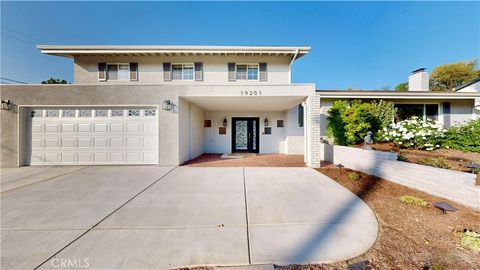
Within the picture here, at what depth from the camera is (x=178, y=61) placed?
10.1 m

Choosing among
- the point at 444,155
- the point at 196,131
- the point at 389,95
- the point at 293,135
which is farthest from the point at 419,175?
the point at 196,131

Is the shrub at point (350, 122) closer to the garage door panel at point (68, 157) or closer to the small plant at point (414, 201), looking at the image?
the small plant at point (414, 201)

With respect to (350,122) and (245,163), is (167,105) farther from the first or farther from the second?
(350,122)

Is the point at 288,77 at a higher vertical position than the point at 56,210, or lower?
higher

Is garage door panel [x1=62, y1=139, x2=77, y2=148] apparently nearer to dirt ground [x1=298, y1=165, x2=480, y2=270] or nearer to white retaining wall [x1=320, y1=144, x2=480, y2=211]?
dirt ground [x1=298, y1=165, x2=480, y2=270]

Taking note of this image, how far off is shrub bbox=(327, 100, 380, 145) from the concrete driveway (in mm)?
4284

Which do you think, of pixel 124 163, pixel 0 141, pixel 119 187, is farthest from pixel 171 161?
pixel 0 141

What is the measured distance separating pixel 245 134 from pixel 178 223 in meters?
8.48

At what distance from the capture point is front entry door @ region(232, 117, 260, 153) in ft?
36.2

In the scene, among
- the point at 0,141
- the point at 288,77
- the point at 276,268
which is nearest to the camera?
the point at 276,268

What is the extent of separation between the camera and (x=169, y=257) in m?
2.13

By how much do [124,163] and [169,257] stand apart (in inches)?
248

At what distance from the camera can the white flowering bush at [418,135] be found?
25.2 ft

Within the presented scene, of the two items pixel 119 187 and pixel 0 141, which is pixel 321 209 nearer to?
pixel 119 187
